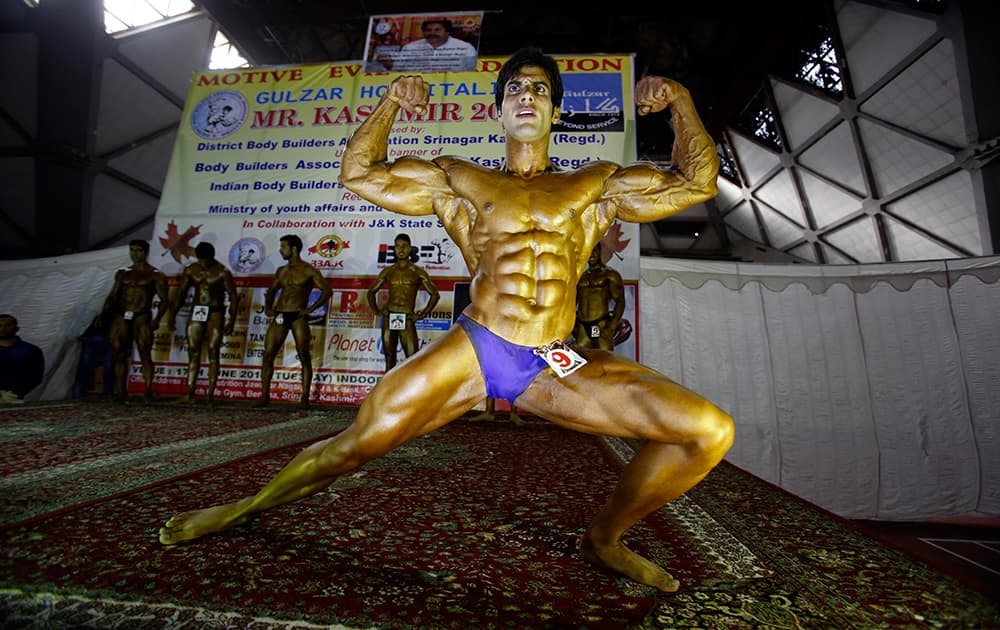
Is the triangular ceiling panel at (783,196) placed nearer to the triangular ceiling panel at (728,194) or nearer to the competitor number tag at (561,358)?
the triangular ceiling panel at (728,194)

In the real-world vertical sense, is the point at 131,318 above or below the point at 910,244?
below

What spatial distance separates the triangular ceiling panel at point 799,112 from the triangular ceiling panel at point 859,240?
8.26 ft

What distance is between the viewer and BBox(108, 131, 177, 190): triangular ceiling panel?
10594 mm

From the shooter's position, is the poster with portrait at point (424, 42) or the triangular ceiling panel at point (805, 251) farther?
the triangular ceiling panel at point (805, 251)

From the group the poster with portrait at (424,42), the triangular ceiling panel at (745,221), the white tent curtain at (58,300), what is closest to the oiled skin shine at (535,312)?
the poster with portrait at (424,42)

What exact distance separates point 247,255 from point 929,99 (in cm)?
1240

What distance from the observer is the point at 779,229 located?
44.1 ft

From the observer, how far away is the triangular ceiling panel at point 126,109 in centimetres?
970

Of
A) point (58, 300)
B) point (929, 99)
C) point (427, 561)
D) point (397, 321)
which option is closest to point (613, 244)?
point (397, 321)

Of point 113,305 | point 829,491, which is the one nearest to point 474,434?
point 829,491

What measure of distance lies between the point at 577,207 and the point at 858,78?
1092 centimetres

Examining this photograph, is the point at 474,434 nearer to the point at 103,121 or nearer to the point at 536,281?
the point at 536,281

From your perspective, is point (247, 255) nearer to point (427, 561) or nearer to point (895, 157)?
point (427, 561)

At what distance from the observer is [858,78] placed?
8.66m
